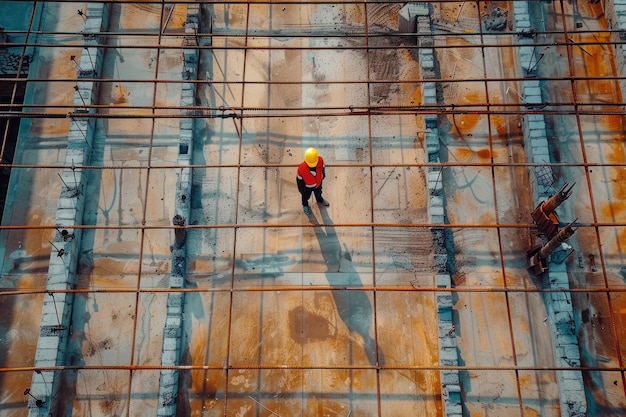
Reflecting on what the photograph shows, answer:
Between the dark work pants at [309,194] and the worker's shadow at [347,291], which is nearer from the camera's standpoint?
the dark work pants at [309,194]

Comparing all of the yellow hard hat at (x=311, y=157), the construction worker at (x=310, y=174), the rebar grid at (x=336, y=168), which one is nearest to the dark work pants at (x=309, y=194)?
the construction worker at (x=310, y=174)

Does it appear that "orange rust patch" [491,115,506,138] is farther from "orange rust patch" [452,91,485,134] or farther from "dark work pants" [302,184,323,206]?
"dark work pants" [302,184,323,206]

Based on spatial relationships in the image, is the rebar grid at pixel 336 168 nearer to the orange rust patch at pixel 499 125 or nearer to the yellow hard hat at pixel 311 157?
the orange rust patch at pixel 499 125

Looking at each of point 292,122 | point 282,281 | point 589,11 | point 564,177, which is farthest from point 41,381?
point 589,11

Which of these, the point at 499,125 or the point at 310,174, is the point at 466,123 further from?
the point at 310,174

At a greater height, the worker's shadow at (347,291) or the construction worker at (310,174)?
the construction worker at (310,174)

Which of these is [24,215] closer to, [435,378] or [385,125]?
[385,125]

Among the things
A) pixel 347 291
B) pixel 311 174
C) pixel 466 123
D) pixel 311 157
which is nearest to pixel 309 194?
pixel 311 174
